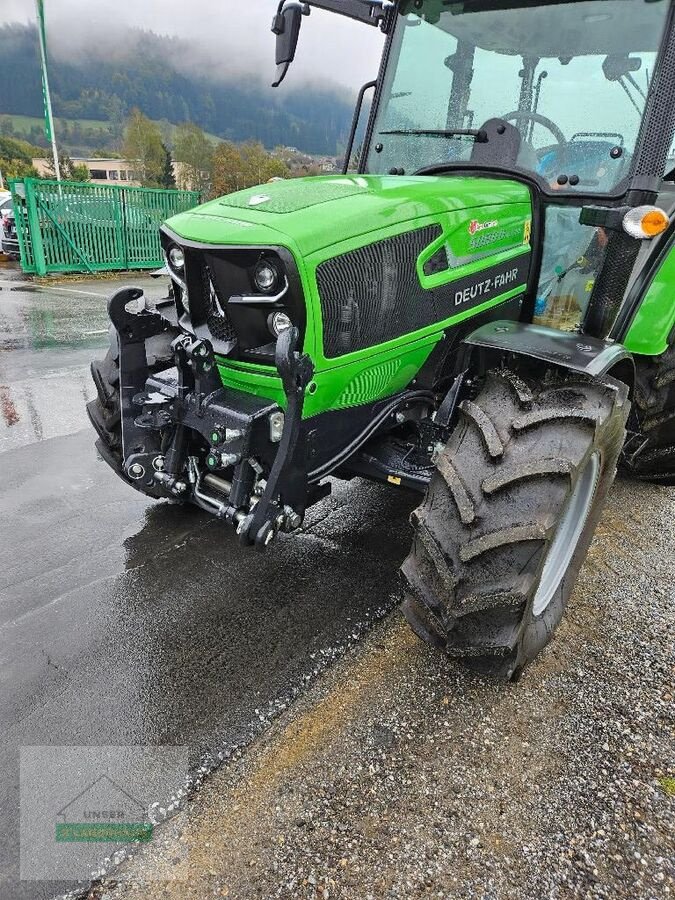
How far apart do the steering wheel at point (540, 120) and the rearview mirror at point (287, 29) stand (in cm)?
112

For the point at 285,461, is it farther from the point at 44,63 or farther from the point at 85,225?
the point at 44,63

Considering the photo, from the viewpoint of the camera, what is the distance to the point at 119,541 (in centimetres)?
358

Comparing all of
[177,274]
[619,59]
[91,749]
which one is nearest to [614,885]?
[91,749]

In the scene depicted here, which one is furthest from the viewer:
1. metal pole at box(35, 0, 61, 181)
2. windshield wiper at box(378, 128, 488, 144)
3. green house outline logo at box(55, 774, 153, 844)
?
metal pole at box(35, 0, 61, 181)

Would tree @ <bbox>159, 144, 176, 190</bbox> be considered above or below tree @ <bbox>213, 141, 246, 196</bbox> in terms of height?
below

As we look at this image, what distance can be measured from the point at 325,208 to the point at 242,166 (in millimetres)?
57618

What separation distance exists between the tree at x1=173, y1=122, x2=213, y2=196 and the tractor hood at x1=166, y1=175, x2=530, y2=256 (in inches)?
2468

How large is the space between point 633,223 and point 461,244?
71cm

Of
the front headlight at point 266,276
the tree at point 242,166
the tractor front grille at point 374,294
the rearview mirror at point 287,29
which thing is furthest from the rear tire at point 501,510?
the tree at point 242,166

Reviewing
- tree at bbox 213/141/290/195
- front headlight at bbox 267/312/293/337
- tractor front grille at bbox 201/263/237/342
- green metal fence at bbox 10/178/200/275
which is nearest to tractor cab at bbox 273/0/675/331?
front headlight at bbox 267/312/293/337

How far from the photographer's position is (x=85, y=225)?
13.8 m

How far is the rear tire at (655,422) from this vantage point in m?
3.46

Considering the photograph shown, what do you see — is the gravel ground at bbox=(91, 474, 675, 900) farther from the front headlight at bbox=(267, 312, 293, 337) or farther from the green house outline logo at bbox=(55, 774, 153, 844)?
the front headlight at bbox=(267, 312, 293, 337)

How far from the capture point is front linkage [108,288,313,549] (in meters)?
2.39
